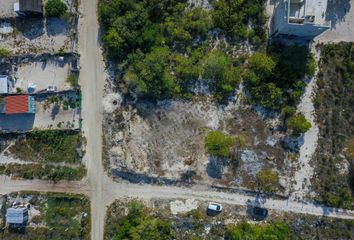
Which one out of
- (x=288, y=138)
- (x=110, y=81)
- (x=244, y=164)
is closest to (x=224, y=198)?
(x=244, y=164)

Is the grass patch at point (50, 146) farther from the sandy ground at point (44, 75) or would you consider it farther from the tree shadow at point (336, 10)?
the tree shadow at point (336, 10)

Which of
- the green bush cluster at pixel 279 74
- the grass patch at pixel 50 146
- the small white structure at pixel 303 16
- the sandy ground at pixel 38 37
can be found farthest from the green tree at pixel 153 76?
the small white structure at pixel 303 16

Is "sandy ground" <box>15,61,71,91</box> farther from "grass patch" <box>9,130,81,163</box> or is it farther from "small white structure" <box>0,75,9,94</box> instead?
"grass patch" <box>9,130,81,163</box>

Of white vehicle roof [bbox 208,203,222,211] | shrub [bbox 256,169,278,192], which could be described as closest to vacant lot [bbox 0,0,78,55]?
white vehicle roof [bbox 208,203,222,211]

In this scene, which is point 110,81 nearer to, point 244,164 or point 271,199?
point 244,164

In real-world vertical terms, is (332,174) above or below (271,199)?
above

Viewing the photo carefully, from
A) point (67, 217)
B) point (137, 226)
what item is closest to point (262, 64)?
point (137, 226)
